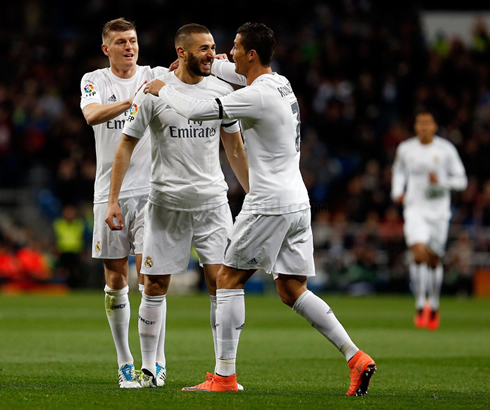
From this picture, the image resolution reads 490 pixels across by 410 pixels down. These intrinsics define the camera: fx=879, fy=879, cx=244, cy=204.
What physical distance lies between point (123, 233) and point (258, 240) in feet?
4.77

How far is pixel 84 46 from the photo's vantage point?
79.6 feet

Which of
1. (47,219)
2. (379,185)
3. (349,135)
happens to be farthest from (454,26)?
(47,219)

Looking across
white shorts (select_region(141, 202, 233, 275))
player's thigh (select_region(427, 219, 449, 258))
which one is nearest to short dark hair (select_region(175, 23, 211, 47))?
white shorts (select_region(141, 202, 233, 275))

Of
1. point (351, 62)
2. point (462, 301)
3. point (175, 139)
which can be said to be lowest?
point (462, 301)

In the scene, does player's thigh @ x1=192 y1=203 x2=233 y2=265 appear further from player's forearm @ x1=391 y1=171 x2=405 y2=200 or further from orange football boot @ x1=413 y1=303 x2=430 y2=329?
player's forearm @ x1=391 y1=171 x2=405 y2=200

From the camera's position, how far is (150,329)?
646 cm

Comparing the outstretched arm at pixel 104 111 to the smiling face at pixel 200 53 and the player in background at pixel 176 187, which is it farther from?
the smiling face at pixel 200 53

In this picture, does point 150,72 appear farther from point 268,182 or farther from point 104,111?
point 268,182

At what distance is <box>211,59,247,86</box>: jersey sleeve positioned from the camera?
667 cm

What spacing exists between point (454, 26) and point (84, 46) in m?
11.2

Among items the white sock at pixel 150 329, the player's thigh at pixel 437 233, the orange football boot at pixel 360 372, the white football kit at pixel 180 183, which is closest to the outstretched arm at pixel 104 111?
the white football kit at pixel 180 183

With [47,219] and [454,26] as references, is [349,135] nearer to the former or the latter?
[454,26]

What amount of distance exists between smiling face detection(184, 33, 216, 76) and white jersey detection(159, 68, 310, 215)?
0.41 meters

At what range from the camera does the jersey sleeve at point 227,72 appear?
667cm
